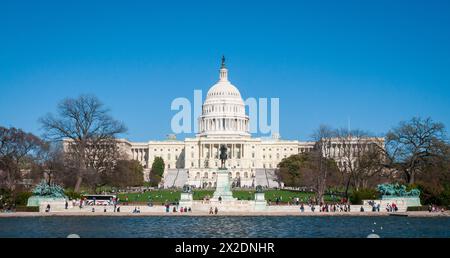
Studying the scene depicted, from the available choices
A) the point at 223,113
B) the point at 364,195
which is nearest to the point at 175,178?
the point at 223,113

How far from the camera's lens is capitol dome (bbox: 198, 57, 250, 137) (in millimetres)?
162375

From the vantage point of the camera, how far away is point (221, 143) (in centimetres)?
15450

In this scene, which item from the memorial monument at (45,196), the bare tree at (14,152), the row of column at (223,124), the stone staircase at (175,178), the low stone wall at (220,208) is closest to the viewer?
the low stone wall at (220,208)

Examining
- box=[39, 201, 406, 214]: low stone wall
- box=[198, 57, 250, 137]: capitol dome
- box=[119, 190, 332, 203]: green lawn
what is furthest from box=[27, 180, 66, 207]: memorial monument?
box=[198, 57, 250, 137]: capitol dome

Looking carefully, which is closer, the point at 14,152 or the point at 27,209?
the point at 27,209

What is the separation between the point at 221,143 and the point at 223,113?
10.8 metres

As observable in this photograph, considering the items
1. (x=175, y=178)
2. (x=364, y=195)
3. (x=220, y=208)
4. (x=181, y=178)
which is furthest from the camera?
(x=181, y=178)

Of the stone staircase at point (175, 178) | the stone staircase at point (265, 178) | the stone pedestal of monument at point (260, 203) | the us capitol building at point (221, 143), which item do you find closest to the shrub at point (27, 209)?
the stone pedestal of monument at point (260, 203)

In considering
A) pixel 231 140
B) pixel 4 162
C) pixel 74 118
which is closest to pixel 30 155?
pixel 4 162

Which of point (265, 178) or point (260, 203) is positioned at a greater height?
point (265, 178)

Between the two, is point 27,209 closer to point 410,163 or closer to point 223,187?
point 223,187

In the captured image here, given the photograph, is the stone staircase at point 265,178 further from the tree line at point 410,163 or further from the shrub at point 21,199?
the shrub at point 21,199

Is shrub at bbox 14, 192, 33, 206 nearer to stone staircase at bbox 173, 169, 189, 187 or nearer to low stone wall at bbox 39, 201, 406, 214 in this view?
low stone wall at bbox 39, 201, 406, 214

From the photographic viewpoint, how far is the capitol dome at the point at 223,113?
162 meters
